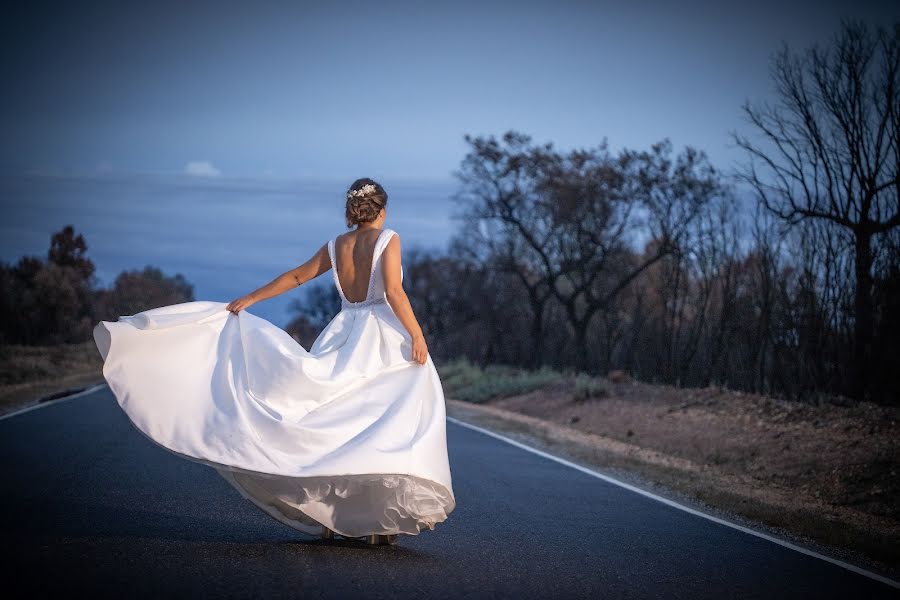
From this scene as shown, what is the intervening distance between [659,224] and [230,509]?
2746cm

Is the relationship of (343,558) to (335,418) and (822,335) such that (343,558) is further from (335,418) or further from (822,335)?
(822,335)

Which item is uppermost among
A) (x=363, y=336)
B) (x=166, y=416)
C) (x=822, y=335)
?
(x=822, y=335)

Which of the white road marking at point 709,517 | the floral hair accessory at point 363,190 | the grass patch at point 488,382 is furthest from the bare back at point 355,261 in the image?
the grass patch at point 488,382

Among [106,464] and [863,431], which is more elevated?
[863,431]

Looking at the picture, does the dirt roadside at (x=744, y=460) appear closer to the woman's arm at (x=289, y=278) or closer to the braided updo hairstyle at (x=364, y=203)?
the braided updo hairstyle at (x=364, y=203)

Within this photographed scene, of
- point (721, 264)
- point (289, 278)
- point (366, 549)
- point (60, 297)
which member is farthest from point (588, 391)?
point (60, 297)

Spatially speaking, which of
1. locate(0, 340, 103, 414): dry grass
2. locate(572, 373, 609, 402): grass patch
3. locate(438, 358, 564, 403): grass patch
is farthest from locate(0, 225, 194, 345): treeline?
locate(572, 373, 609, 402): grass patch

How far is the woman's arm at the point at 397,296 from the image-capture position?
6496mm

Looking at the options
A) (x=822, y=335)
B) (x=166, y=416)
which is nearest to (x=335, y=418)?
(x=166, y=416)

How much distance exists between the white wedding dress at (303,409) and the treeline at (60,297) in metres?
39.8

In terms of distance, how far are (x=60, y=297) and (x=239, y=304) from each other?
176ft

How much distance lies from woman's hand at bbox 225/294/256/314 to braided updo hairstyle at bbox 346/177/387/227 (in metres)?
0.90

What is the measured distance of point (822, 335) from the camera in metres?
17.4

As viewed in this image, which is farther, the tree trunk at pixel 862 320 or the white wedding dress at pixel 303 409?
the tree trunk at pixel 862 320
